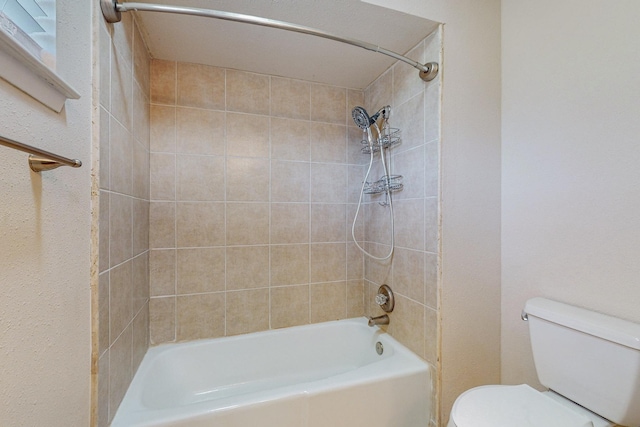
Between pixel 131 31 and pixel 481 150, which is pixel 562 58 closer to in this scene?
pixel 481 150

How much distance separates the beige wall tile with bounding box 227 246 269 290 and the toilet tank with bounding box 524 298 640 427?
141 centimetres

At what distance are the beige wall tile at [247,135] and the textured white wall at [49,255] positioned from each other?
0.85 meters

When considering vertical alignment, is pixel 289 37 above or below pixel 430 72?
above

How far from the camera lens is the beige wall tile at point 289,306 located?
1.76 metres

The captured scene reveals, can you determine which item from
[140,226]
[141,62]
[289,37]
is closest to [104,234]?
[140,226]

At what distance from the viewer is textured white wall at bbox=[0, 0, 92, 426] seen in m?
0.50

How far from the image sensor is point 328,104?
1875 millimetres

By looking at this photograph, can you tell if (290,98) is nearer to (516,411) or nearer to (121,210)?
(121,210)

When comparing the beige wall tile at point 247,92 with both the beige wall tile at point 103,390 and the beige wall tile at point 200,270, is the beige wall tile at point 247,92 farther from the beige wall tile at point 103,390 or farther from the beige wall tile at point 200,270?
the beige wall tile at point 103,390

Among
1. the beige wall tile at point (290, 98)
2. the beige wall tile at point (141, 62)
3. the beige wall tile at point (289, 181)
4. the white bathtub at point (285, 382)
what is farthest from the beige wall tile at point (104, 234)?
the beige wall tile at point (290, 98)

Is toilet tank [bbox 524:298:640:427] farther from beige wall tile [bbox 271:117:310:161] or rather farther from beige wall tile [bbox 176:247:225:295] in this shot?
beige wall tile [bbox 176:247:225:295]

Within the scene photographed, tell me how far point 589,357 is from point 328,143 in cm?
165

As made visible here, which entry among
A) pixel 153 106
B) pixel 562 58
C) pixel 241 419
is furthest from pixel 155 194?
pixel 562 58

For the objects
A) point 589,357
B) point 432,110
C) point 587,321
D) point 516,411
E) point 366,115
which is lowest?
point 516,411
